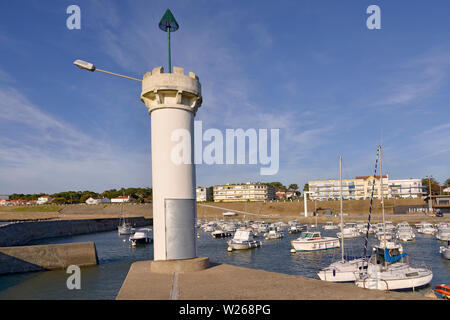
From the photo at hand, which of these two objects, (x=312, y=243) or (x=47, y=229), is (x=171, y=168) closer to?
(x=312, y=243)

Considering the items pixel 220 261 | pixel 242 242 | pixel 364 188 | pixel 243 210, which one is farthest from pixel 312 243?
pixel 364 188

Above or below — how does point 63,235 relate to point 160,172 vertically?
below

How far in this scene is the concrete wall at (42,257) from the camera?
100 ft

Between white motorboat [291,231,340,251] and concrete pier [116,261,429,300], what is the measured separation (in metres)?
37.7

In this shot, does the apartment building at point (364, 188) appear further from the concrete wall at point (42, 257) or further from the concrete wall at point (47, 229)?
the concrete wall at point (42, 257)

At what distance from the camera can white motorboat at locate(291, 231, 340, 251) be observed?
4834 cm

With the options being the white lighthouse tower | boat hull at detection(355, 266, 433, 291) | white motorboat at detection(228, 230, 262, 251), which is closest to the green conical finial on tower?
the white lighthouse tower

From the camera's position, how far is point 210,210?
492 feet

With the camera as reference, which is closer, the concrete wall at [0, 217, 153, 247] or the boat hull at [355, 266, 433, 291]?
the boat hull at [355, 266, 433, 291]

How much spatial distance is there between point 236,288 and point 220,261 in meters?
33.9

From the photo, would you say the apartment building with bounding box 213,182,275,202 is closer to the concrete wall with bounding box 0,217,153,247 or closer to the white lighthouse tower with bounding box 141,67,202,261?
the concrete wall with bounding box 0,217,153,247

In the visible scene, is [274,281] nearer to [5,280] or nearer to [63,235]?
[5,280]
